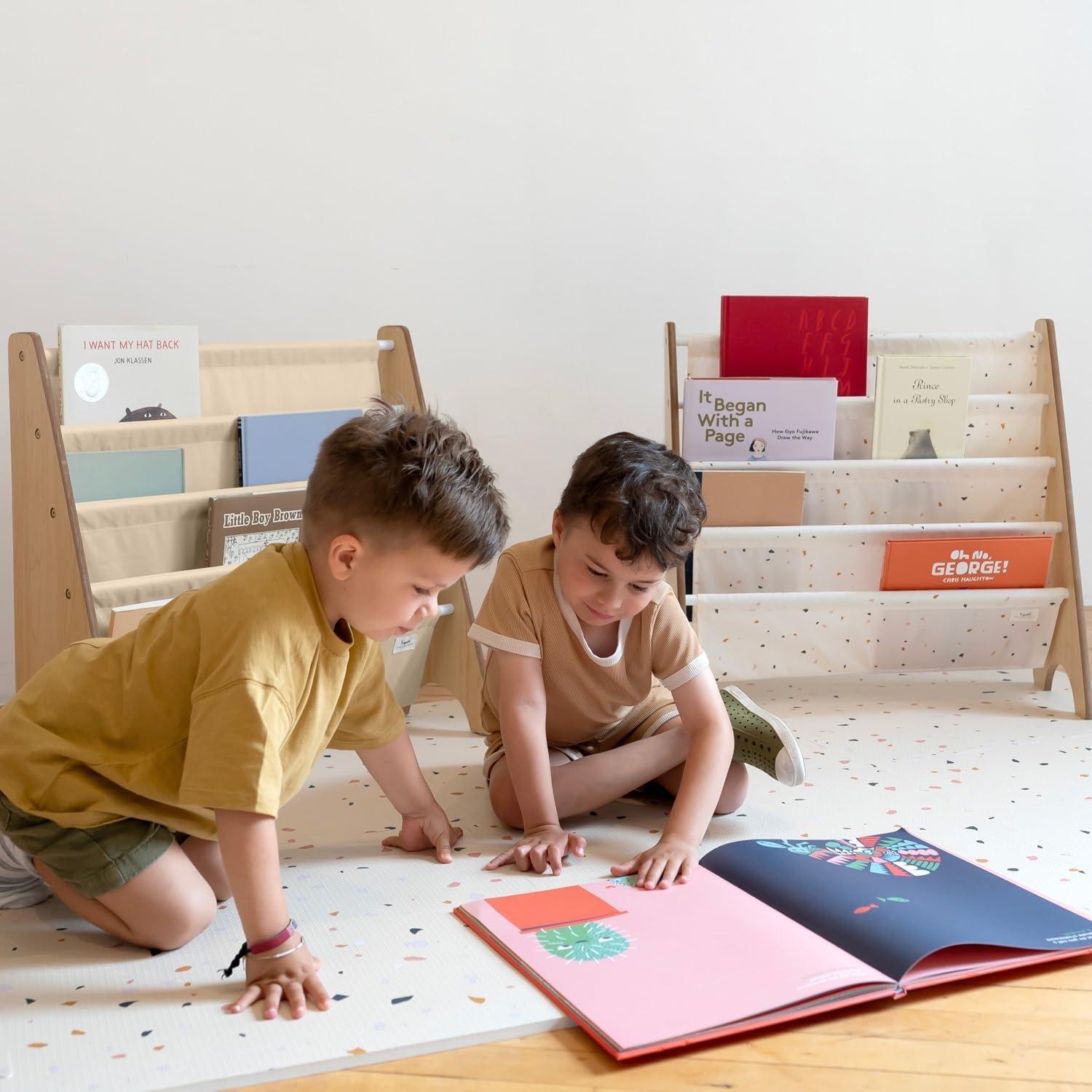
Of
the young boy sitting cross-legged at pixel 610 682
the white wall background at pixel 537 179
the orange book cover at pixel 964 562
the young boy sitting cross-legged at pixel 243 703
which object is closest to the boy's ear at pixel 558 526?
the young boy sitting cross-legged at pixel 610 682

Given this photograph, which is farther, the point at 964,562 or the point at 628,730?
the point at 964,562

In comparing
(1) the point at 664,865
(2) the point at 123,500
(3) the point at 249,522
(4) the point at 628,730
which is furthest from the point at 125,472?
(1) the point at 664,865

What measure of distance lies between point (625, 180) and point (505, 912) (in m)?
1.48

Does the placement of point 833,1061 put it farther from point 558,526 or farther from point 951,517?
point 951,517

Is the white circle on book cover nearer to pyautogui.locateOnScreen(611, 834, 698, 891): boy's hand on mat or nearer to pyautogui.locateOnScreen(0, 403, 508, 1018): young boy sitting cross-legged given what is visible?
pyautogui.locateOnScreen(0, 403, 508, 1018): young boy sitting cross-legged

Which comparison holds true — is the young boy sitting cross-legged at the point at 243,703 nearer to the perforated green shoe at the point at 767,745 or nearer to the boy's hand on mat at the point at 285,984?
the boy's hand on mat at the point at 285,984

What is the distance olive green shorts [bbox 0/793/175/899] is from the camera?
1.07 metres

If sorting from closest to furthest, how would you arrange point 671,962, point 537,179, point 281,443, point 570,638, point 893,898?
point 671,962 < point 893,898 < point 570,638 < point 281,443 < point 537,179

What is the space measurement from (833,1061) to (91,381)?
4.03 feet

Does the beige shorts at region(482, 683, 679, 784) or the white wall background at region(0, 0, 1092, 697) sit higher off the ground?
the white wall background at region(0, 0, 1092, 697)

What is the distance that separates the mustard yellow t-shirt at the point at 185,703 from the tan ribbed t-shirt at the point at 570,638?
0.25m

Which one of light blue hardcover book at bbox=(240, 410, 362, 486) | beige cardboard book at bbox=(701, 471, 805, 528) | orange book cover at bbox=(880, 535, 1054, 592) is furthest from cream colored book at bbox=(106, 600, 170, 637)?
orange book cover at bbox=(880, 535, 1054, 592)

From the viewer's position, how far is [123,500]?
157cm

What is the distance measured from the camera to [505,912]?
1.15 metres
